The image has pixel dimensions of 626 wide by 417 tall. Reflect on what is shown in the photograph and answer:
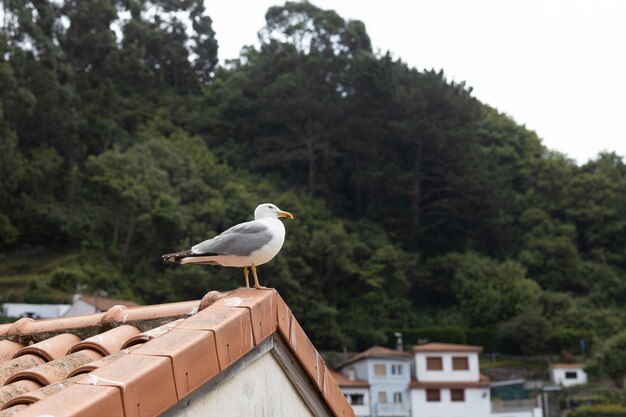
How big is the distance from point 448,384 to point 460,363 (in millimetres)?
1016

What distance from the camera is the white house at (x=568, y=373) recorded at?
3825 cm

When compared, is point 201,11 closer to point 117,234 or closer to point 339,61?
point 339,61

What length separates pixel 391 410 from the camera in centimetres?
3428

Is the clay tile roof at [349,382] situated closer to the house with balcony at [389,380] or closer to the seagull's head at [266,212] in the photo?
the house with balcony at [389,380]

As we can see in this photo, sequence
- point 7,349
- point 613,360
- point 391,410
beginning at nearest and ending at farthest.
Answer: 1. point 7,349
2. point 391,410
3. point 613,360

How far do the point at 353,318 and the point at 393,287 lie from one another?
3715 mm

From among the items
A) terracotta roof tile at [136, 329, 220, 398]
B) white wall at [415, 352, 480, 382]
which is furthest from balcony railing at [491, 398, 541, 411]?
terracotta roof tile at [136, 329, 220, 398]

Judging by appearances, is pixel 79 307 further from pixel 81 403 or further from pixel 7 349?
pixel 81 403

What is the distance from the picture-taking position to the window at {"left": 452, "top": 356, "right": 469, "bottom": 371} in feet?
114

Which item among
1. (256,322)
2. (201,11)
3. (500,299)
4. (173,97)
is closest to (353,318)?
(500,299)

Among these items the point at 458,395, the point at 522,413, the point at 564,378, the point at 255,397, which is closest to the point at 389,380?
the point at 458,395

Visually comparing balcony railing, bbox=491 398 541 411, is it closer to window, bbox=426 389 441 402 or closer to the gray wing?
window, bbox=426 389 441 402

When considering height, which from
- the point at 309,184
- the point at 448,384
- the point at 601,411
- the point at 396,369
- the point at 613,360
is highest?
the point at 309,184

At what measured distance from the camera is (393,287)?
148ft
